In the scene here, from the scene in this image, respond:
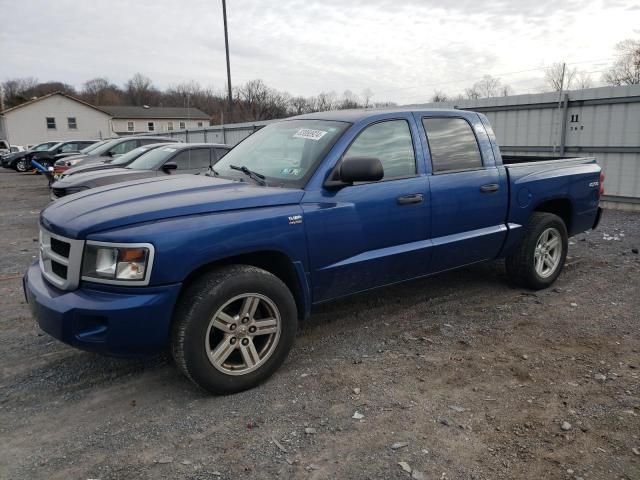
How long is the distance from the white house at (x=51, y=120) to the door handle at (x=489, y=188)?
178 ft

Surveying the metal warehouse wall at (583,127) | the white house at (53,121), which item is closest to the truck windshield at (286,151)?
the metal warehouse wall at (583,127)

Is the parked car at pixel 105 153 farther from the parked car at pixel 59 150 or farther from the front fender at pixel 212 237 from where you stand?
the front fender at pixel 212 237

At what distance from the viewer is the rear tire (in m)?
5.02

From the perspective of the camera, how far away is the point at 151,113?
6806 cm

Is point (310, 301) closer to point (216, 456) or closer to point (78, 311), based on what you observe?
point (216, 456)

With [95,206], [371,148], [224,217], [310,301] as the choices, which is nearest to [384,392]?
[310,301]

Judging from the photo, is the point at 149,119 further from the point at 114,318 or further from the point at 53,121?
the point at 114,318

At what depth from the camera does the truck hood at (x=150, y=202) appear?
9.55 ft

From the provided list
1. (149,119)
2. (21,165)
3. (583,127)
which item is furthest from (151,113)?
(583,127)

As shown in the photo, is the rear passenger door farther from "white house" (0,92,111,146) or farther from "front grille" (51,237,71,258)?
"white house" (0,92,111,146)

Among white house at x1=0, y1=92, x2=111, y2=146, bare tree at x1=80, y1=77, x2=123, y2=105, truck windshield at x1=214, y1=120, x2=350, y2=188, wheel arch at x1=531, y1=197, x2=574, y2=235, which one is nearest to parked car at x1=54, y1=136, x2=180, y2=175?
truck windshield at x1=214, y1=120, x2=350, y2=188

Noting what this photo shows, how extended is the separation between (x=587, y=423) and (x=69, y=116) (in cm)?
5972

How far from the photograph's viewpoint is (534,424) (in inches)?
113

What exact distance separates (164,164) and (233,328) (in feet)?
21.5
